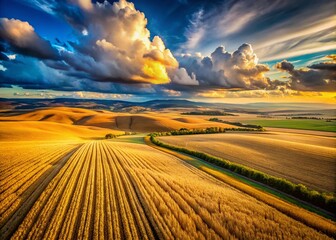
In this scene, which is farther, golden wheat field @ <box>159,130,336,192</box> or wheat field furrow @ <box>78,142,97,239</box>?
golden wheat field @ <box>159,130,336,192</box>

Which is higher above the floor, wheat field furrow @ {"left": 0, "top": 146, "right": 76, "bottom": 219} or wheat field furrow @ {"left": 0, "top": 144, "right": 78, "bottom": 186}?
wheat field furrow @ {"left": 0, "top": 146, "right": 76, "bottom": 219}

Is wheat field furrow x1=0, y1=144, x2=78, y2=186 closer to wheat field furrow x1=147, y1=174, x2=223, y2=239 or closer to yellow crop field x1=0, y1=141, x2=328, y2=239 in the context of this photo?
yellow crop field x1=0, y1=141, x2=328, y2=239

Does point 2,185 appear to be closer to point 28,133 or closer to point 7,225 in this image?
point 7,225

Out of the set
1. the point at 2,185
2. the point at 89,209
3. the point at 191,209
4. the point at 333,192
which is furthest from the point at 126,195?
the point at 333,192

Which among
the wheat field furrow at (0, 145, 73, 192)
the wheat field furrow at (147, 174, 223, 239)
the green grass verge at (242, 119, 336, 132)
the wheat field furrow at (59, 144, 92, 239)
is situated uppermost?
the wheat field furrow at (59, 144, 92, 239)

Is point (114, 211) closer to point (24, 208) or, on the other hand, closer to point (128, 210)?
point (128, 210)

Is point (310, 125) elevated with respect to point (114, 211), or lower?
lower

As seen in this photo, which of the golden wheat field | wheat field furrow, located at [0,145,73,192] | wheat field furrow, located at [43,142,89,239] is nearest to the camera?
wheat field furrow, located at [43,142,89,239]

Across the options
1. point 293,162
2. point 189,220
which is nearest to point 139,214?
point 189,220

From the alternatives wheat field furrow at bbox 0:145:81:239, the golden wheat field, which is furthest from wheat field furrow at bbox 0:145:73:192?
the golden wheat field
